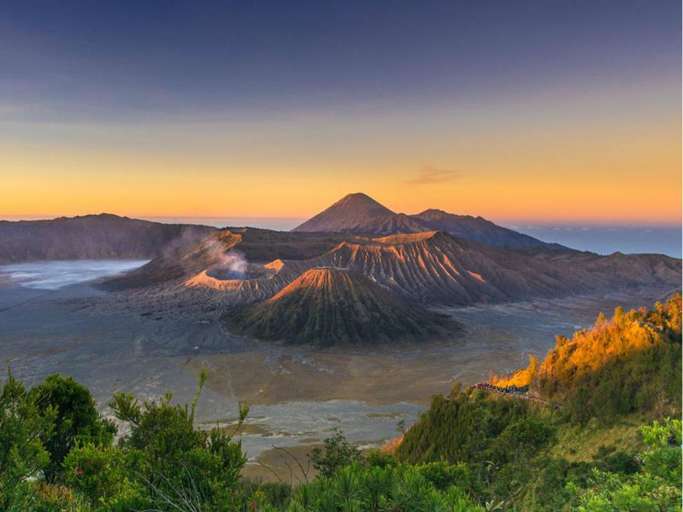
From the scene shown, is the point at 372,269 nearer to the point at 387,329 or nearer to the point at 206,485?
the point at 387,329

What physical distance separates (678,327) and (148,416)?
87.6 feet

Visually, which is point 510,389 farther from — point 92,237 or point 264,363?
point 92,237

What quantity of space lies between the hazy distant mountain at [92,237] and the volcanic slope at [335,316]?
105 metres

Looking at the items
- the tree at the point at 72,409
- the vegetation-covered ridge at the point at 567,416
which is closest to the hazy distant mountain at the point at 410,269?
the vegetation-covered ridge at the point at 567,416

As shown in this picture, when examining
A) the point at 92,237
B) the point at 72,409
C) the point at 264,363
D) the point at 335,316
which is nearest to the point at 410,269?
the point at 335,316

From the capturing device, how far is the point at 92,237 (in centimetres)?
17275

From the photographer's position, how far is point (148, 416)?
7.77 m

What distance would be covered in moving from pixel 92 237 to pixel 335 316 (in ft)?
472

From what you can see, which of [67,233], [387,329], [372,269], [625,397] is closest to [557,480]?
[625,397]

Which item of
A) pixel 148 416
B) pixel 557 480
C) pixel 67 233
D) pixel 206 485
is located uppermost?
pixel 67 233

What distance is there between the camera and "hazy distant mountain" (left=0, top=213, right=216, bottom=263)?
534ft

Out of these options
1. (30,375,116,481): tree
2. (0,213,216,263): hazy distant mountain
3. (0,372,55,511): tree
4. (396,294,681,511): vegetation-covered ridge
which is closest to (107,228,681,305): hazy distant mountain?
(0,213,216,263): hazy distant mountain

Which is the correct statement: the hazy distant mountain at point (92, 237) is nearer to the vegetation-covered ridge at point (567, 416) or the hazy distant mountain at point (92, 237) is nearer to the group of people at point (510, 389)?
the group of people at point (510, 389)

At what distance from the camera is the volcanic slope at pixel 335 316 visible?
64.1 metres
